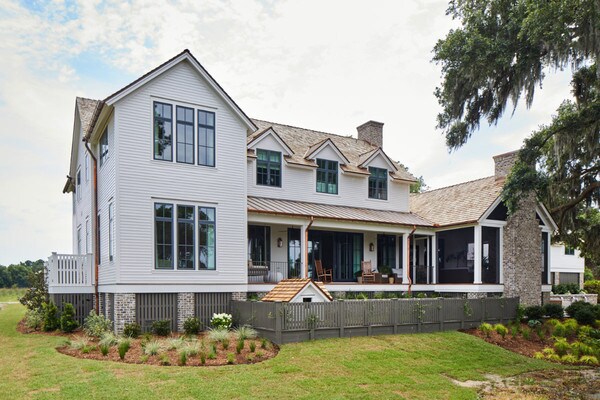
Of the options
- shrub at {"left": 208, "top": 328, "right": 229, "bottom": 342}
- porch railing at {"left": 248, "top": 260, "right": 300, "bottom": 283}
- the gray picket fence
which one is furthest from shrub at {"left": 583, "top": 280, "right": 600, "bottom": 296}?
shrub at {"left": 208, "top": 328, "right": 229, "bottom": 342}

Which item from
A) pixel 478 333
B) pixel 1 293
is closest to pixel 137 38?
pixel 478 333

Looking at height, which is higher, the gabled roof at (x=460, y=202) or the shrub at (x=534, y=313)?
the gabled roof at (x=460, y=202)

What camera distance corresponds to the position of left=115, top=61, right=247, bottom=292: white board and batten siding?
15.3m

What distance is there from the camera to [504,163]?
23359 millimetres

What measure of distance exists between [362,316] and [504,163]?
12066mm

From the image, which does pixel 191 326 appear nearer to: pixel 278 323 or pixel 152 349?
pixel 152 349

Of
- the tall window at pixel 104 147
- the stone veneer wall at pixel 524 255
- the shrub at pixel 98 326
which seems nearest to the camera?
the shrub at pixel 98 326

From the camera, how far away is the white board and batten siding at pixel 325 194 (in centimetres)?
2086

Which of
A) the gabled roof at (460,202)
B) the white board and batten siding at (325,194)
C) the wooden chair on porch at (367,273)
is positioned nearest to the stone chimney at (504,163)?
Answer: the gabled roof at (460,202)

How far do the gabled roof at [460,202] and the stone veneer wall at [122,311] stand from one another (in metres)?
14.2

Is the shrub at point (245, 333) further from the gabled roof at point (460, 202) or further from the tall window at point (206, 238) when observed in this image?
the gabled roof at point (460, 202)

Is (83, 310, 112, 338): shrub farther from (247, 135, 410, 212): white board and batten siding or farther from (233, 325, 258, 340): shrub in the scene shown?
(247, 135, 410, 212): white board and batten siding

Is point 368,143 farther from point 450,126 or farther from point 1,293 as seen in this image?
point 1,293

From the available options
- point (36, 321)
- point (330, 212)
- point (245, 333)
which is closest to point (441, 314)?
point (330, 212)
